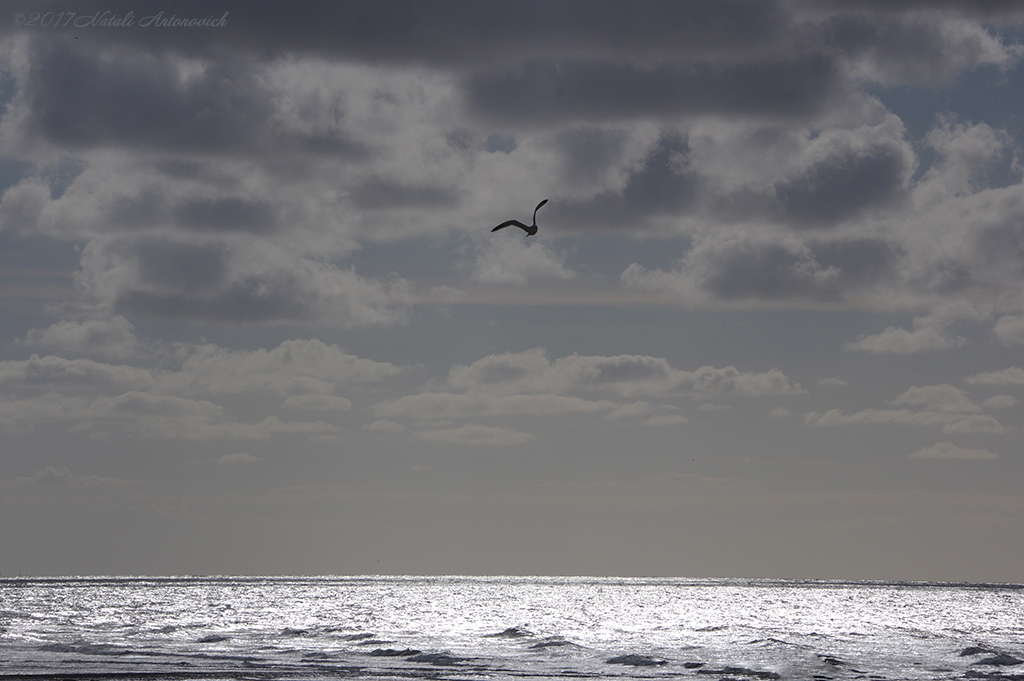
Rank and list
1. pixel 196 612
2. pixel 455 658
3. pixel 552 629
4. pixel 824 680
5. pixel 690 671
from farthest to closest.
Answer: pixel 196 612, pixel 552 629, pixel 455 658, pixel 690 671, pixel 824 680

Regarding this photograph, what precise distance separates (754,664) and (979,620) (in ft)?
304

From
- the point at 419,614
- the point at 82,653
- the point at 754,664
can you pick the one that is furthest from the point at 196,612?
the point at 754,664

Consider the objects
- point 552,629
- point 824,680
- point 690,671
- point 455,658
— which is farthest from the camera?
point 552,629

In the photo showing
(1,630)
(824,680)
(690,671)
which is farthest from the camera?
(1,630)

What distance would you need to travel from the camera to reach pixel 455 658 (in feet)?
231

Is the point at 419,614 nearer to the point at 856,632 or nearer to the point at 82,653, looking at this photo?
the point at 856,632

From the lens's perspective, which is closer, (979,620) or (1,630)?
(1,630)

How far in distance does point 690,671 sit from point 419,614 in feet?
→ 282

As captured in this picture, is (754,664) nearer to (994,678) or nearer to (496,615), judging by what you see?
(994,678)

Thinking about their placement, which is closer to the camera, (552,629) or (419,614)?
(552,629)

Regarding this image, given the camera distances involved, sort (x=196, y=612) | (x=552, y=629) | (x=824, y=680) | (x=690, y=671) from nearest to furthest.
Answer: (x=824, y=680) → (x=690, y=671) → (x=552, y=629) → (x=196, y=612)

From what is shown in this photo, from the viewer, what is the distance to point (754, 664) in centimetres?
7050

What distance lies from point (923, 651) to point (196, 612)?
9230 cm

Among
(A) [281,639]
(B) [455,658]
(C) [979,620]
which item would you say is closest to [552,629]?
(A) [281,639]
